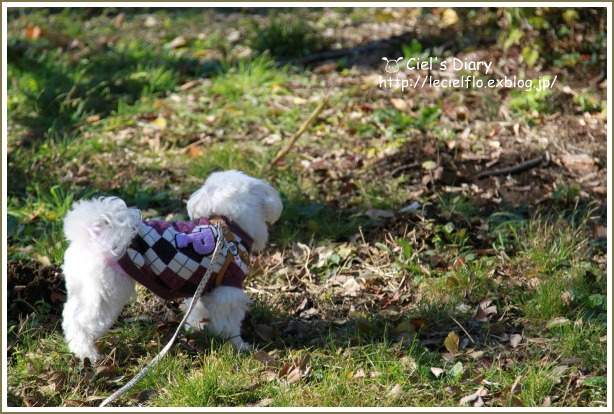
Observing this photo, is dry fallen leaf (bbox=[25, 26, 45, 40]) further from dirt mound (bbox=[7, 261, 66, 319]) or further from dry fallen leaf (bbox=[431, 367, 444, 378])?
dry fallen leaf (bbox=[431, 367, 444, 378])

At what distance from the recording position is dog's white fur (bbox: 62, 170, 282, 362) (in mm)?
3213

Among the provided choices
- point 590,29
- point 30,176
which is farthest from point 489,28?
point 30,176

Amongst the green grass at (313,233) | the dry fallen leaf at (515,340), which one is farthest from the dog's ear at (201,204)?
the dry fallen leaf at (515,340)

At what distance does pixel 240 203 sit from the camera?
3518 mm

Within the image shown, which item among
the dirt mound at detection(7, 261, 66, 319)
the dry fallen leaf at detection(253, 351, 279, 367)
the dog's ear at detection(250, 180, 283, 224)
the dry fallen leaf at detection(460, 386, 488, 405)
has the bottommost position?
the dry fallen leaf at detection(253, 351, 279, 367)

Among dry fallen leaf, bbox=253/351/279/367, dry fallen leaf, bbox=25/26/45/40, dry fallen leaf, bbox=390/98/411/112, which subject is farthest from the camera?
dry fallen leaf, bbox=25/26/45/40

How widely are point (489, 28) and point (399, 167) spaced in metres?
2.64

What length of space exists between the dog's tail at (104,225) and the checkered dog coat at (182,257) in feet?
0.24

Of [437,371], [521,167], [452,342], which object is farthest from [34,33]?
[437,371]

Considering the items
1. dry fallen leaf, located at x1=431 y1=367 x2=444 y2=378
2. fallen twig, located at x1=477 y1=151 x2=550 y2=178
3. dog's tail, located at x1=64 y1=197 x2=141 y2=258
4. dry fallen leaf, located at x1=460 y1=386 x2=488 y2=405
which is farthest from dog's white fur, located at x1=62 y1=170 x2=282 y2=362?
fallen twig, located at x1=477 y1=151 x2=550 y2=178

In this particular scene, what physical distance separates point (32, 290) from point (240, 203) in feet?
4.34

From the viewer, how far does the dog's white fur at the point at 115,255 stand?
10.5 ft

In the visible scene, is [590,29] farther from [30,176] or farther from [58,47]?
[58,47]

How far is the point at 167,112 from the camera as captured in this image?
621 cm
